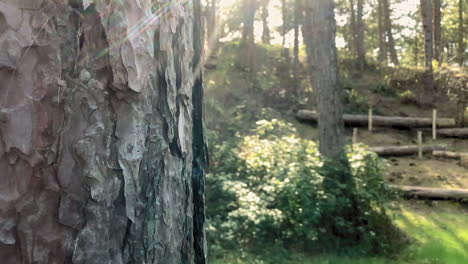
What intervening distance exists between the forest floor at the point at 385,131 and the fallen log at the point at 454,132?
0.27 meters

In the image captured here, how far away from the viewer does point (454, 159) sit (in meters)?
14.7

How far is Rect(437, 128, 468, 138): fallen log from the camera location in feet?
57.6

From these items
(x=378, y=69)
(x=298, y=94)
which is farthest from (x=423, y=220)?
(x=378, y=69)

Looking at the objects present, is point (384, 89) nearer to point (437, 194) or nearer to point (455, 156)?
point (455, 156)

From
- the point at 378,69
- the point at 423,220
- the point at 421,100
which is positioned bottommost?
the point at 423,220

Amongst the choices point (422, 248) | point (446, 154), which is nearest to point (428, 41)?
point (446, 154)

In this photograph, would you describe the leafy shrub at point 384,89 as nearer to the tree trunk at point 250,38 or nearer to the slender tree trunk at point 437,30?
the slender tree trunk at point 437,30

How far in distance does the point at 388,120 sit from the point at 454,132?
2586mm

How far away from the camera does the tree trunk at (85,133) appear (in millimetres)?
1015

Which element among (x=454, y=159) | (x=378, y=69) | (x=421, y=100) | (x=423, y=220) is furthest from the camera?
(x=378, y=69)

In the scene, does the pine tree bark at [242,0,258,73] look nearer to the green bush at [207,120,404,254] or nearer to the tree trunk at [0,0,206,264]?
the green bush at [207,120,404,254]

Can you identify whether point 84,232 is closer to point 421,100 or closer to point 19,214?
point 19,214

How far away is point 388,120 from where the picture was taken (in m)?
18.7

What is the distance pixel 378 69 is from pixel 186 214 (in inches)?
907
